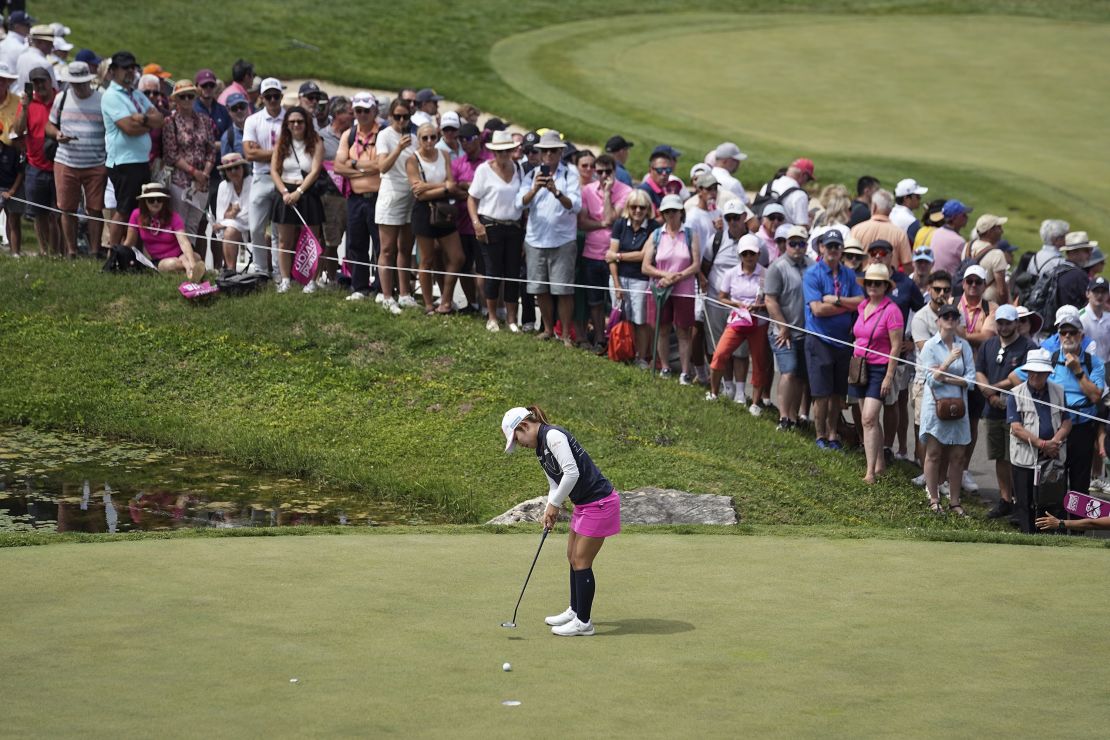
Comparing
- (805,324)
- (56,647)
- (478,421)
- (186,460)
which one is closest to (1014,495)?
(805,324)

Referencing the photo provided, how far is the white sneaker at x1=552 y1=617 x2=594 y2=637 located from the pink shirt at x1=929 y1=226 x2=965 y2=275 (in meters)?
9.09

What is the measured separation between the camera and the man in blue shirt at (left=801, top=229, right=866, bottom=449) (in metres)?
15.2

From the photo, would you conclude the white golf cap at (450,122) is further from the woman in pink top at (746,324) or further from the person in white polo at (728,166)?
the woman in pink top at (746,324)

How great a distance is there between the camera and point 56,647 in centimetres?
816

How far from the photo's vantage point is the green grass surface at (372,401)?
14039 mm

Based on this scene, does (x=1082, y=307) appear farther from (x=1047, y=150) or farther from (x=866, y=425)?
(x=1047, y=150)

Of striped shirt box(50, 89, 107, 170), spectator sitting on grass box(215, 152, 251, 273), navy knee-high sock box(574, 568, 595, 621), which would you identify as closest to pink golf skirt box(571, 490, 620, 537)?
navy knee-high sock box(574, 568, 595, 621)

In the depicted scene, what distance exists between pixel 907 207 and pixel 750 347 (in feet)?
11.3

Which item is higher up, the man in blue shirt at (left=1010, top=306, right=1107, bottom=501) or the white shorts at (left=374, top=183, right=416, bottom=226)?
the white shorts at (left=374, top=183, right=416, bottom=226)

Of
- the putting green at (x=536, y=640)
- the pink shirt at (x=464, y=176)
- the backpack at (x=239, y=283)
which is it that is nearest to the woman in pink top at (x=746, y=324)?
the pink shirt at (x=464, y=176)

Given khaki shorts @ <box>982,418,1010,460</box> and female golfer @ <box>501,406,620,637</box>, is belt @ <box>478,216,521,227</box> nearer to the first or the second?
khaki shorts @ <box>982,418,1010,460</box>

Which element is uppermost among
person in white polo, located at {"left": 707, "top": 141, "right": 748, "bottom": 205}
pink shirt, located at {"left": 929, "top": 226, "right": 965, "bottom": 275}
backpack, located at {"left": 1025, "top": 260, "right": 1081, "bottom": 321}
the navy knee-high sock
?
person in white polo, located at {"left": 707, "top": 141, "right": 748, "bottom": 205}

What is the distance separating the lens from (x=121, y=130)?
57.4 feet

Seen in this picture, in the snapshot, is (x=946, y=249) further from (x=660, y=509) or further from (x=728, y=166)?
(x=660, y=509)
